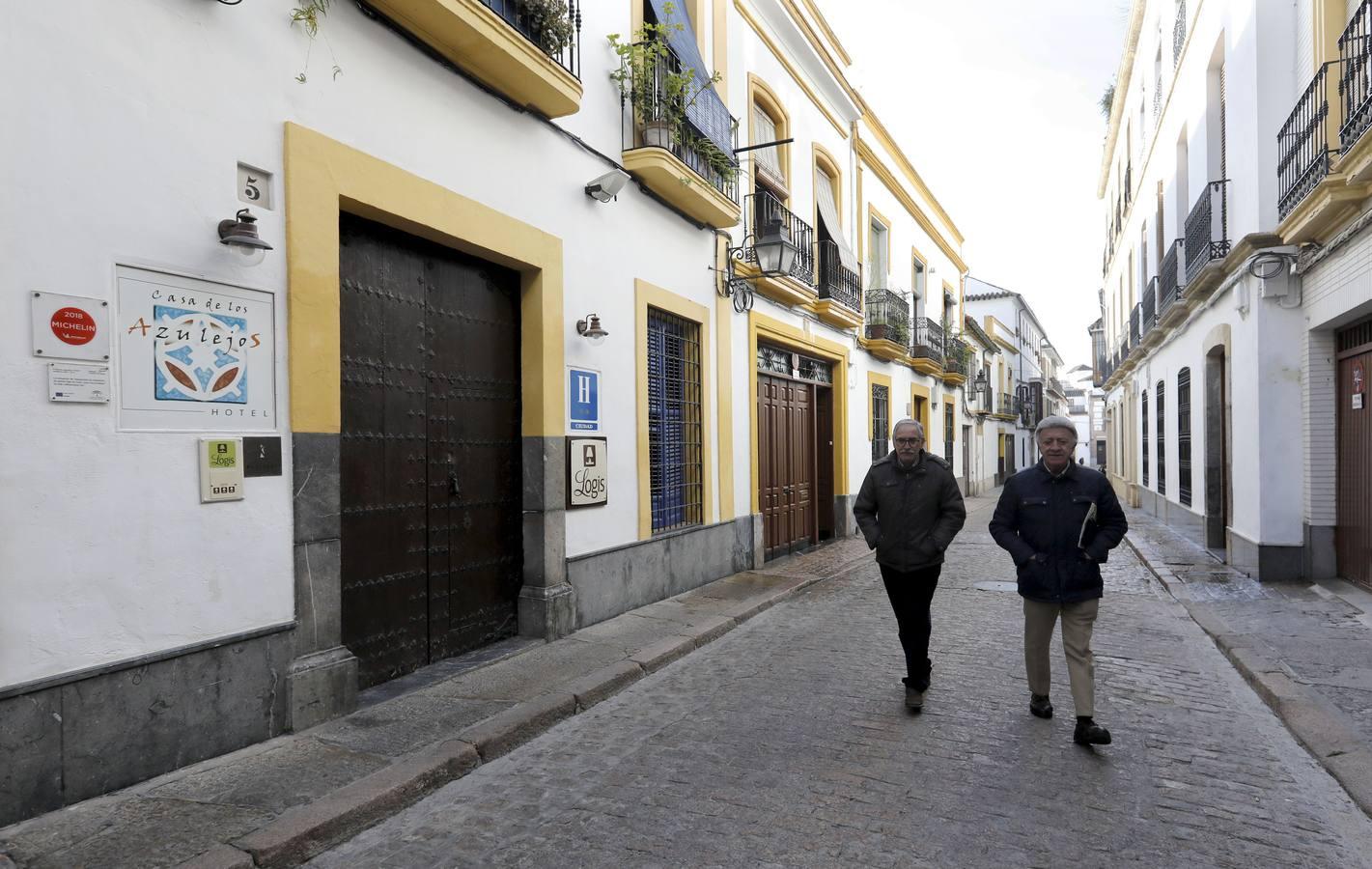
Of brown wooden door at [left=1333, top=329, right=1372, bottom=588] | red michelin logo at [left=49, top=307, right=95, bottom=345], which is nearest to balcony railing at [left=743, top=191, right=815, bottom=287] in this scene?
brown wooden door at [left=1333, top=329, right=1372, bottom=588]

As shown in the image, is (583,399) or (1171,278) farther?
(1171,278)

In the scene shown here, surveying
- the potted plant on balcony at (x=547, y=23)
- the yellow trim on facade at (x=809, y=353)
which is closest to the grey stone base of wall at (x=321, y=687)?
the potted plant on balcony at (x=547, y=23)

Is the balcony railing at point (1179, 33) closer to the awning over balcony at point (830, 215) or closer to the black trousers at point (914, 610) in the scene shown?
the awning over balcony at point (830, 215)

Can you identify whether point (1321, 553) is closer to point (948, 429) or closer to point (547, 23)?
point (547, 23)

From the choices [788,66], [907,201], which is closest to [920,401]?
[907,201]

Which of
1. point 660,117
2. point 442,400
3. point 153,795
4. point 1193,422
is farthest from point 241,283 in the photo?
point 1193,422

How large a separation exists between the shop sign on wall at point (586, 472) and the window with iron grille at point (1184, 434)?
399 inches

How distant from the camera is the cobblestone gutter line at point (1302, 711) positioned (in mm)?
3727

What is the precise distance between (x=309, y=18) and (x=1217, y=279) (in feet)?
33.6

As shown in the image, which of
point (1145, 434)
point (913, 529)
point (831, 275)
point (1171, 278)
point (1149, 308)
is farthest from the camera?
point (1145, 434)

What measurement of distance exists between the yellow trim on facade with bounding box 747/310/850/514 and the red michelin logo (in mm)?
7629

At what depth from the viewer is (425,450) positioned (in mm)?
5465

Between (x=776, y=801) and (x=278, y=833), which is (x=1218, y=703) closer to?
(x=776, y=801)

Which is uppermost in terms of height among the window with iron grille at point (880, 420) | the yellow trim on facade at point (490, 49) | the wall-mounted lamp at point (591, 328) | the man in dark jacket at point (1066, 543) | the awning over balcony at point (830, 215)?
the awning over balcony at point (830, 215)
